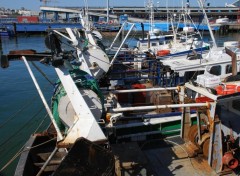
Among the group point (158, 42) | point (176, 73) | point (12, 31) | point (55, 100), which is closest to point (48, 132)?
point (55, 100)

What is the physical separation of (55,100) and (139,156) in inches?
129

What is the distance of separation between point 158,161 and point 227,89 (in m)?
3.59

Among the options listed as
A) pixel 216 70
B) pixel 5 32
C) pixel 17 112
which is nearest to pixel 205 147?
pixel 216 70

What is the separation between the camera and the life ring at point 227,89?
8.13m

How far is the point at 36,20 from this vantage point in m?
94.1

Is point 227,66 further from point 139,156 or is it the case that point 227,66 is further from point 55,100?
point 55,100

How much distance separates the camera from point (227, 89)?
8.27 m

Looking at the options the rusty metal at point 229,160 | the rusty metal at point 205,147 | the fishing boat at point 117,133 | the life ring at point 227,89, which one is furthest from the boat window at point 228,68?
the rusty metal at point 229,160

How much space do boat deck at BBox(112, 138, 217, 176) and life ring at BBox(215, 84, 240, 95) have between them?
8.53ft

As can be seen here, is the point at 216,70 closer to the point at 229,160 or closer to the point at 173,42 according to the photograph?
the point at 229,160

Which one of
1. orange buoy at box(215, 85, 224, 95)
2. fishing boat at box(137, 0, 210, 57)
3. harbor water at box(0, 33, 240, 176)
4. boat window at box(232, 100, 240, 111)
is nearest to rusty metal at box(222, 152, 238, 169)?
boat window at box(232, 100, 240, 111)

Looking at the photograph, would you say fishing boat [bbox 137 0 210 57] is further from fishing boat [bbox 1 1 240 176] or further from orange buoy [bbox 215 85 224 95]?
orange buoy [bbox 215 85 224 95]

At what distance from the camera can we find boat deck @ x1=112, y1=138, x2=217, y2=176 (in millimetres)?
8258

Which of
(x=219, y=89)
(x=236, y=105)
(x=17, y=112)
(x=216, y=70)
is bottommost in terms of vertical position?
(x=17, y=112)
